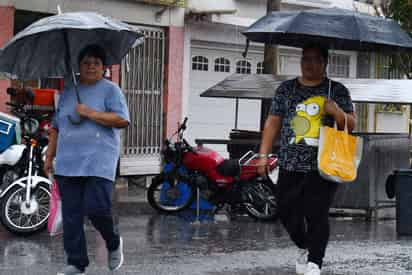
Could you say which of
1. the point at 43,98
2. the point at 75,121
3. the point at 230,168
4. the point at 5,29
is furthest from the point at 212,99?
the point at 75,121

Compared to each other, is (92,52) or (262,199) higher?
(92,52)

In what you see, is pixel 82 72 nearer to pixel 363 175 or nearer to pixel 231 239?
pixel 231 239

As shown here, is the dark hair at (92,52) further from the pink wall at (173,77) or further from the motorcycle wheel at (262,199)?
the pink wall at (173,77)

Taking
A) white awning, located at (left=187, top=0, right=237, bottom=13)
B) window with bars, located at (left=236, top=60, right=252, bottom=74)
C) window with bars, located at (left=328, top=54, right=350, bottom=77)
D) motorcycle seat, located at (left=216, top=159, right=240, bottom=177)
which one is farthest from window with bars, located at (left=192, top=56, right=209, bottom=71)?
motorcycle seat, located at (left=216, top=159, right=240, bottom=177)

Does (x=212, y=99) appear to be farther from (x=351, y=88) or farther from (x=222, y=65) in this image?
(x=351, y=88)

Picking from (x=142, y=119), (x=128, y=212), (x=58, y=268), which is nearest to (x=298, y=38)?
(x=58, y=268)

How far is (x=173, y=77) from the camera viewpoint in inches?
698

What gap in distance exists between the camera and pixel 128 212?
43.0 ft

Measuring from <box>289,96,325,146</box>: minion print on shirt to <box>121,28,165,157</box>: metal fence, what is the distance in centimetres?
949

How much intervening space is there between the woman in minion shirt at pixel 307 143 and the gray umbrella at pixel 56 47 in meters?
1.39

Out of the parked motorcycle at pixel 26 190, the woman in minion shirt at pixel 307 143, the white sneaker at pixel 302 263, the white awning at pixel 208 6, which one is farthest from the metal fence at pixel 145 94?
the woman in minion shirt at pixel 307 143

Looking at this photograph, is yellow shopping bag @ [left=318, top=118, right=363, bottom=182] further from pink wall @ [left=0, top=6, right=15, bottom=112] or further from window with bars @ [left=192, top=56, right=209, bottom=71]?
window with bars @ [left=192, top=56, right=209, bottom=71]

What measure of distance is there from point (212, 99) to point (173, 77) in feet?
5.20

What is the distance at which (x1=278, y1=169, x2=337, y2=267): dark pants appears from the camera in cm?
761
